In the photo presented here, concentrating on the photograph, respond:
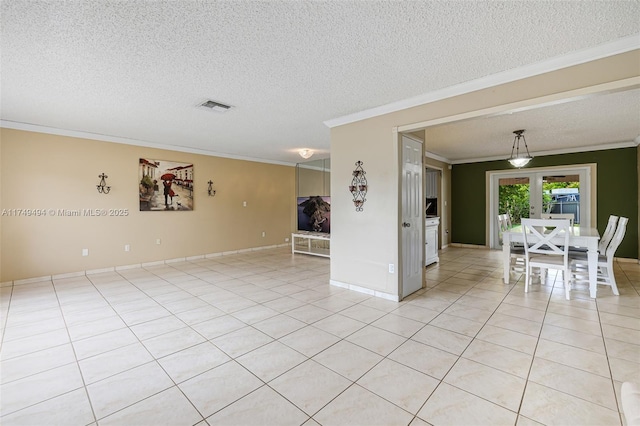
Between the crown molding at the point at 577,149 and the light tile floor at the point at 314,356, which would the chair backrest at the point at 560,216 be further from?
the light tile floor at the point at 314,356

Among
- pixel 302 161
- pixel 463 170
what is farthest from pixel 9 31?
pixel 463 170

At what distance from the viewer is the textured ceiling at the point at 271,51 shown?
181cm

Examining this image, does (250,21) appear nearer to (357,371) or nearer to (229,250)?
(357,371)

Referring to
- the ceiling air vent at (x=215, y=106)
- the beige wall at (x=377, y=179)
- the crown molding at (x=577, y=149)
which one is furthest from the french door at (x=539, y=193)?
the ceiling air vent at (x=215, y=106)

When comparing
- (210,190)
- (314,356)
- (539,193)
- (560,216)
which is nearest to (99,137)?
(210,190)

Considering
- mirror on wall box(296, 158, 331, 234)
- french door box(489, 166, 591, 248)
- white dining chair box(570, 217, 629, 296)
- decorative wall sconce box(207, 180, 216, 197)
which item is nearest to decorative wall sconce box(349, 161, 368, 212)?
mirror on wall box(296, 158, 331, 234)

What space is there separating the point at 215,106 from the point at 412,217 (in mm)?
2986

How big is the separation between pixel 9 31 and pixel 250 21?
1.77m

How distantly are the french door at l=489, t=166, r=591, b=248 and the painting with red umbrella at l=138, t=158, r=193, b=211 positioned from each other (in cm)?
759

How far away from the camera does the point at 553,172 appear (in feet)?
21.6

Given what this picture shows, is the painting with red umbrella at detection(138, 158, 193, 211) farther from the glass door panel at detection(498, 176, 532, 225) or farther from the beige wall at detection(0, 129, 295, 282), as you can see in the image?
the glass door panel at detection(498, 176, 532, 225)

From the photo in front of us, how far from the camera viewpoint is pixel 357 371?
2.05m

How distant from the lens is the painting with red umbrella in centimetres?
557

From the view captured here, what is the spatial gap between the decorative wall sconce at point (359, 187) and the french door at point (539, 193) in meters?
4.94
